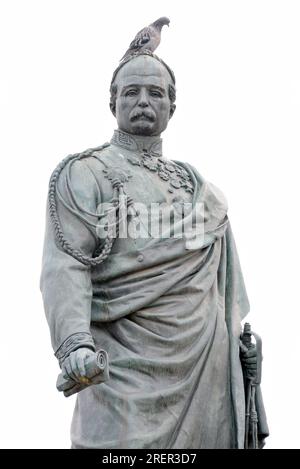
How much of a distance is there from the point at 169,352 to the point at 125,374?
1.44 feet

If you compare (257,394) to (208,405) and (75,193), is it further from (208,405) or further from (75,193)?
(75,193)

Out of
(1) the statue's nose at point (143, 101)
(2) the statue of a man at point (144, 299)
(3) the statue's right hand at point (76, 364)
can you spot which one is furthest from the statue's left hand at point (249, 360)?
(1) the statue's nose at point (143, 101)

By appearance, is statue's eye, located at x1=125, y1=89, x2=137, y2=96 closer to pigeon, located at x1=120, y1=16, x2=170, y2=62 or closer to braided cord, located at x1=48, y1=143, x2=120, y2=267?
pigeon, located at x1=120, y1=16, x2=170, y2=62

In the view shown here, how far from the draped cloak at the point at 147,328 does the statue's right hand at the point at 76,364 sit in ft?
0.87

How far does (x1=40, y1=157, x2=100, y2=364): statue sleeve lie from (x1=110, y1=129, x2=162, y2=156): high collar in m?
0.57

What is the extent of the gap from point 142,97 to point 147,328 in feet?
7.38

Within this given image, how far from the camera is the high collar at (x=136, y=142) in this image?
1520 cm

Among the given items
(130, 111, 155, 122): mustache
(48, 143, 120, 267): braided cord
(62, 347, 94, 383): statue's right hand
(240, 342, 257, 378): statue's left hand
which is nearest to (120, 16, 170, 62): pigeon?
(130, 111, 155, 122): mustache

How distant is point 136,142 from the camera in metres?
15.2

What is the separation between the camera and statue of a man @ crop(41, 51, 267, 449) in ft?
→ 45.3

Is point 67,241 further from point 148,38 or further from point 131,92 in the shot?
point 148,38

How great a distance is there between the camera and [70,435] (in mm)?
14031

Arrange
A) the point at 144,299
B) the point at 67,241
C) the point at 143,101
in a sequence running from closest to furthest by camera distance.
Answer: the point at 144,299, the point at 67,241, the point at 143,101

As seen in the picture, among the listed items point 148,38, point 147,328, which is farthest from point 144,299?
point 148,38
